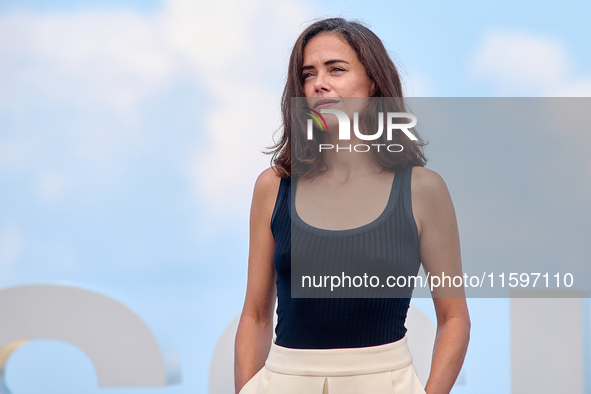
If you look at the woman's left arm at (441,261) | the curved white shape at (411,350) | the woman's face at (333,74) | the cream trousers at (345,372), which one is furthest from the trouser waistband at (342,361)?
the curved white shape at (411,350)

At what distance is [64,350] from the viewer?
2.86 m

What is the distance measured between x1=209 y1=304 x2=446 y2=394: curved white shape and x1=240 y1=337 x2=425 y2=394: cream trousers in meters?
0.77

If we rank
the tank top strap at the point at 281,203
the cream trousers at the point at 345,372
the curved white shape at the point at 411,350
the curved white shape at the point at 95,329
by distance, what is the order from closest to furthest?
the cream trousers at the point at 345,372
the tank top strap at the point at 281,203
the curved white shape at the point at 411,350
the curved white shape at the point at 95,329

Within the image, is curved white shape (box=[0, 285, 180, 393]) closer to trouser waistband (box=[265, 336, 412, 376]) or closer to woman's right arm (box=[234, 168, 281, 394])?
woman's right arm (box=[234, 168, 281, 394])

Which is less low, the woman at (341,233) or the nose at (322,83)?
the nose at (322,83)

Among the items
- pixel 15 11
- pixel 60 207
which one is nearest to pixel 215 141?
pixel 60 207

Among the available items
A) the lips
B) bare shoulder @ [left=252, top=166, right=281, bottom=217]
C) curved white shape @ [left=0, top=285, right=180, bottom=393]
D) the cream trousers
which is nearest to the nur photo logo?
the lips

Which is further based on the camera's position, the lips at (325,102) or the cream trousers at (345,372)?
the lips at (325,102)

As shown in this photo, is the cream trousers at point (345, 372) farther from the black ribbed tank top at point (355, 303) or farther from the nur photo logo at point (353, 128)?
the nur photo logo at point (353, 128)

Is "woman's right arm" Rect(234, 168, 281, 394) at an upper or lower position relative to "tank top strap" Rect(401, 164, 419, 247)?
lower

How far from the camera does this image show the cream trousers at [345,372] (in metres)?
1.11

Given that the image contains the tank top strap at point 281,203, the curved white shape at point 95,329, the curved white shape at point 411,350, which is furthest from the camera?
the curved white shape at point 95,329

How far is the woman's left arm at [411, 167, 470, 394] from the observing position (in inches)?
46.2

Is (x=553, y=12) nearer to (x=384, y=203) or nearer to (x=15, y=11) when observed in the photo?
(x=384, y=203)
